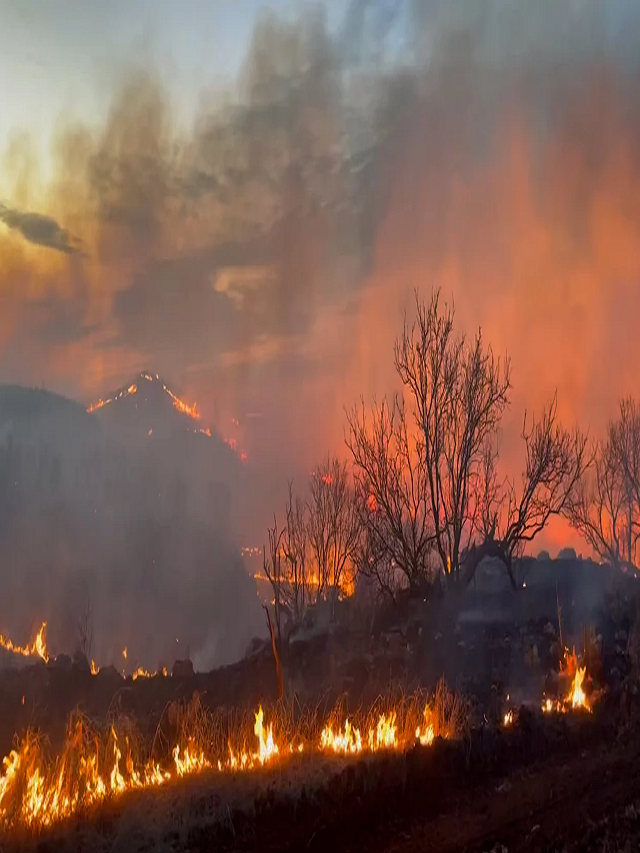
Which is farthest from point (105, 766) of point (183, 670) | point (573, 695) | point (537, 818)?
point (183, 670)

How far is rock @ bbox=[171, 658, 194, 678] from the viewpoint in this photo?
69.7 feet

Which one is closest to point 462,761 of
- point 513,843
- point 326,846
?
point 513,843

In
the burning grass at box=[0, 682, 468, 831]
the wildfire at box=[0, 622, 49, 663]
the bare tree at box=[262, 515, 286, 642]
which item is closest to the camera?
the burning grass at box=[0, 682, 468, 831]

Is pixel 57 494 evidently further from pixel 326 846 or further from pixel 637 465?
pixel 326 846

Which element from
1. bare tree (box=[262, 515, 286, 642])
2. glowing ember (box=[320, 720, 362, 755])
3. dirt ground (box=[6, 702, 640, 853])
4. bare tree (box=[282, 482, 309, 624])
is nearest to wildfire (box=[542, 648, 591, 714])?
dirt ground (box=[6, 702, 640, 853])

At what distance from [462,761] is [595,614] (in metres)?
10.9

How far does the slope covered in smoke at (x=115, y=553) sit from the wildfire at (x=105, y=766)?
7126cm

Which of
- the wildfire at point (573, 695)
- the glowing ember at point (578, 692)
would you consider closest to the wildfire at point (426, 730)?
the wildfire at point (573, 695)

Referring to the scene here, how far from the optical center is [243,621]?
116 m

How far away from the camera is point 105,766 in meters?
8.48

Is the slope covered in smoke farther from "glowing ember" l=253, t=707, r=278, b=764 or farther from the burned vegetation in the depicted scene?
"glowing ember" l=253, t=707, r=278, b=764

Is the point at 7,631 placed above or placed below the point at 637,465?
below

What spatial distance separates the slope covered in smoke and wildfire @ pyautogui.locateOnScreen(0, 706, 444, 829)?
7126 cm

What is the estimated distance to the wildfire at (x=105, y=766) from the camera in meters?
7.47
